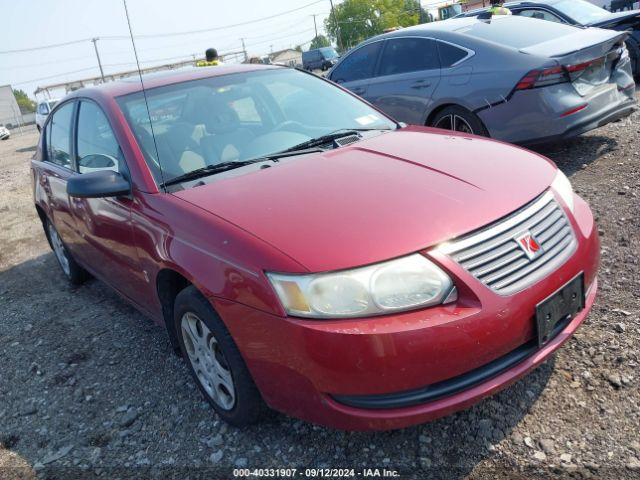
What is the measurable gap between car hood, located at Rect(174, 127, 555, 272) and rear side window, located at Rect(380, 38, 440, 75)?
307 cm

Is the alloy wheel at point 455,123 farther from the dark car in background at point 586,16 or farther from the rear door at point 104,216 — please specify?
the rear door at point 104,216

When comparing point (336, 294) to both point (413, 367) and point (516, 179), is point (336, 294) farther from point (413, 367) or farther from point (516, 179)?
point (516, 179)

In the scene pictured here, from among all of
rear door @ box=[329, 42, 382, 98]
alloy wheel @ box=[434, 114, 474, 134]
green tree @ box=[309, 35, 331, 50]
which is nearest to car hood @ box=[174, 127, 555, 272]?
alloy wheel @ box=[434, 114, 474, 134]

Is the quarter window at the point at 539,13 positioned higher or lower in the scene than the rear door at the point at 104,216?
higher

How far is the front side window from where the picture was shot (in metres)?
2.98

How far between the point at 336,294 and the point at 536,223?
0.88 meters

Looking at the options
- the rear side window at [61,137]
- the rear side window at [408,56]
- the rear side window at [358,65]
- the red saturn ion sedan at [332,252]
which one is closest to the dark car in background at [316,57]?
the rear side window at [358,65]

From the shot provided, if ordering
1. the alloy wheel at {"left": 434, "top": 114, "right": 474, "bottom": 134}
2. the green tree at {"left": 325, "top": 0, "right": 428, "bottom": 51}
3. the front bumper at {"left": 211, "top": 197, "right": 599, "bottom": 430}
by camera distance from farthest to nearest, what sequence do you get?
the green tree at {"left": 325, "top": 0, "right": 428, "bottom": 51} < the alloy wheel at {"left": 434, "top": 114, "right": 474, "bottom": 134} < the front bumper at {"left": 211, "top": 197, "right": 599, "bottom": 430}

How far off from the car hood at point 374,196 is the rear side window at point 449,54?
279cm

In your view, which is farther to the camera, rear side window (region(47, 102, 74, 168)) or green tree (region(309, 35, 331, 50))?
green tree (region(309, 35, 331, 50))

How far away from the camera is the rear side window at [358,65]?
21.2 feet

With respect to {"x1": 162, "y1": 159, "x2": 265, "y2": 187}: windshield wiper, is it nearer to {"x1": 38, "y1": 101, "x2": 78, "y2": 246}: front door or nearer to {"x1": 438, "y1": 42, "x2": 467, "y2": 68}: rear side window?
{"x1": 38, "y1": 101, "x2": 78, "y2": 246}: front door

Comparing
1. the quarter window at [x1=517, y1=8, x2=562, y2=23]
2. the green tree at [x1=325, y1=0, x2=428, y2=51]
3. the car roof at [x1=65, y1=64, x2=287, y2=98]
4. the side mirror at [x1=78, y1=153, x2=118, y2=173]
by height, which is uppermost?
the green tree at [x1=325, y1=0, x2=428, y2=51]

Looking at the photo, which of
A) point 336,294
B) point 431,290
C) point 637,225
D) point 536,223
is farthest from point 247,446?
point 637,225
